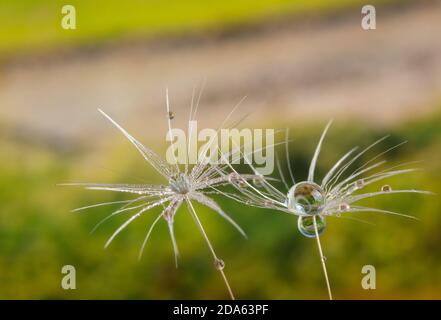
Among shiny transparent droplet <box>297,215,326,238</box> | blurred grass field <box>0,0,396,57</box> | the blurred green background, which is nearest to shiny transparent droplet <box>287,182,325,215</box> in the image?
shiny transparent droplet <box>297,215,326,238</box>

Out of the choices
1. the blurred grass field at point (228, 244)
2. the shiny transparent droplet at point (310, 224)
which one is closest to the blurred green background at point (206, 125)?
the blurred grass field at point (228, 244)

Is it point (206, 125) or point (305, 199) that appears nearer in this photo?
point (305, 199)

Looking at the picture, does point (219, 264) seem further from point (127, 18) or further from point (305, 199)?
point (127, 18)

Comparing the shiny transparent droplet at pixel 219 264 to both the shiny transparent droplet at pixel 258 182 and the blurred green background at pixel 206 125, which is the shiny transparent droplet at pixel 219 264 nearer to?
the shiny transparent droplet at pixel 258 182

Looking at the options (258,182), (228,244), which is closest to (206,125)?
(228,244)

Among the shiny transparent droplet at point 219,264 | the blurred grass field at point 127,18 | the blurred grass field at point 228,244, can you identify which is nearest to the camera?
the shiny transparent droplet at point 219,264

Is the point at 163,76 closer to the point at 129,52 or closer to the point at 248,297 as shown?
the point at 129,52

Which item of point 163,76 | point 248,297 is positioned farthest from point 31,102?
point 248,297
